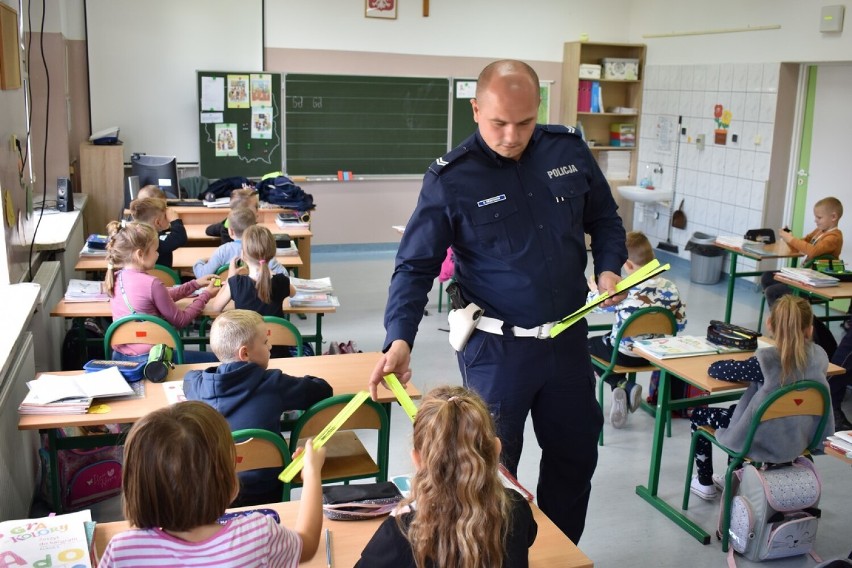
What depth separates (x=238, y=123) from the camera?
8.70 meters

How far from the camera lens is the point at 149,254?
427cm

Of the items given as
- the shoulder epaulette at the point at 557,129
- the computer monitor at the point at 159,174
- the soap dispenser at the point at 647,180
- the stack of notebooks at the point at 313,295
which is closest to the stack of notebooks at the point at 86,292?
the stack of notebooks at the point at 313,295

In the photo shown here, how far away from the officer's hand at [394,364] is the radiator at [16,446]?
1.52 m

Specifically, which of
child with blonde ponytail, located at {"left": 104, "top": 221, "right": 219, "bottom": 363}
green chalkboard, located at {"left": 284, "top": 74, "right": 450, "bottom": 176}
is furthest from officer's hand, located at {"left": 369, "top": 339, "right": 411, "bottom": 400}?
green chalkboard, located at {"left": 284, "top": 74, "right": 450, "bottom": 176}

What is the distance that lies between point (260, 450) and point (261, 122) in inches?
261

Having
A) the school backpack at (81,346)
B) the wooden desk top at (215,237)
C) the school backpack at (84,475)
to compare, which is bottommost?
the school backpack at (84,475)

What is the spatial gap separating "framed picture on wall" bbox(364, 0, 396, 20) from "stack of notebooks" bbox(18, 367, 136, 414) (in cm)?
660

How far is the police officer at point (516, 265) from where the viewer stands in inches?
98.9

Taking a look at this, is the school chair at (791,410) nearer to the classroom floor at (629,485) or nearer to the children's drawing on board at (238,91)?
the classroom floor at (629,485)

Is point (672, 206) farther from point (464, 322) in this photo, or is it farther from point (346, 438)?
point (464, 322)

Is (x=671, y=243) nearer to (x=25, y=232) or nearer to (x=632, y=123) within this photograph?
(x=632, y=123)

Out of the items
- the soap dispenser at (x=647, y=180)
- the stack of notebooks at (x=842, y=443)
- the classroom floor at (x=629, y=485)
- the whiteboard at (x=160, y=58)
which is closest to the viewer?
the stack of notebooks at (x=842, y=443)

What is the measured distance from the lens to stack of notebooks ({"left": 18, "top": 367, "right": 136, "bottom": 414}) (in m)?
2.98

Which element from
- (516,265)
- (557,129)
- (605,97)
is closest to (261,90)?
(605,97)
